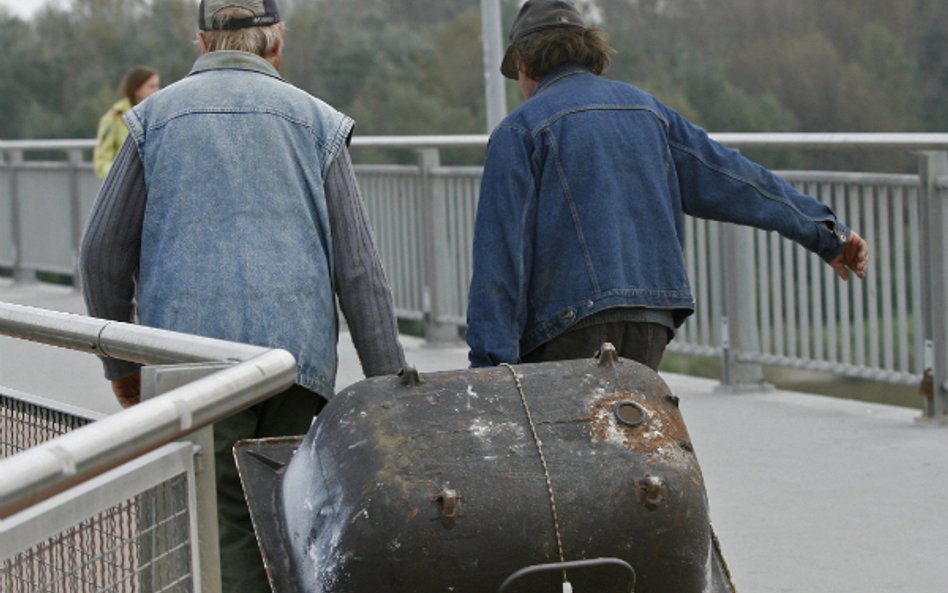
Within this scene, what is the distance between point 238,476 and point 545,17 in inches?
54.8

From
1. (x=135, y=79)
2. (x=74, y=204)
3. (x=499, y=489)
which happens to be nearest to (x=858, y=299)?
(x=499, y=489)

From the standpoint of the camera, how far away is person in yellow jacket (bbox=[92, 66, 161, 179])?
11.4m

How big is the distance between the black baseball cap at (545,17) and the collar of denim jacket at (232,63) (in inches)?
28.8

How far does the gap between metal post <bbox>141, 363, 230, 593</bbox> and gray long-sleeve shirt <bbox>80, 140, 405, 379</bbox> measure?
4.60 ft

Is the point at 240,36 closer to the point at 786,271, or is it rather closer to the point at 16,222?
the point at 786,271

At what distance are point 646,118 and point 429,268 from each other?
5.51 m

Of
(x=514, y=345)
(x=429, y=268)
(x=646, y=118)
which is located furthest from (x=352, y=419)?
(x=429, y=268)

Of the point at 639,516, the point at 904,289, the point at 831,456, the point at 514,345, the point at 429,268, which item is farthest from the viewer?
the point at 429,268

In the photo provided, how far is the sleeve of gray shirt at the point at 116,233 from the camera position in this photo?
392 centimetres

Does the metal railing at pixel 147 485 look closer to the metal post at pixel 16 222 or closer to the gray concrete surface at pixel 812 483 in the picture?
the gray concrete surface at pixel 812 483

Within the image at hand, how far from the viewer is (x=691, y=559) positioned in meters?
3.08

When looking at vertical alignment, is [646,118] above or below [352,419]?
above

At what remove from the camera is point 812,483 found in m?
6.36

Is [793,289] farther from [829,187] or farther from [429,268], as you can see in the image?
[429,268]
